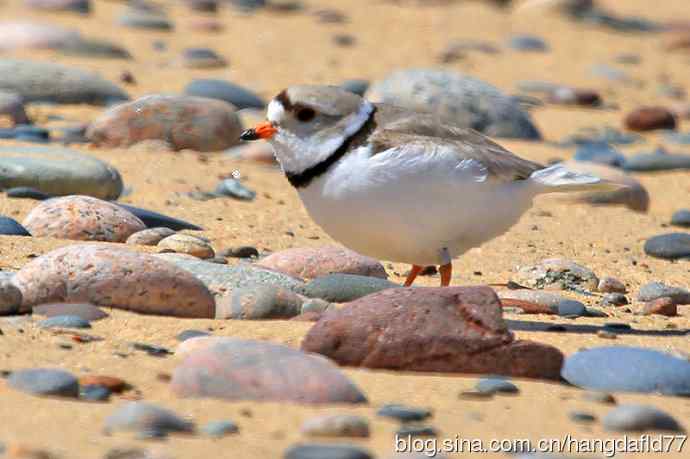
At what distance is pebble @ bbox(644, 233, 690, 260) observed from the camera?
23.8ft

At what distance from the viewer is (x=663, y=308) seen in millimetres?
5773

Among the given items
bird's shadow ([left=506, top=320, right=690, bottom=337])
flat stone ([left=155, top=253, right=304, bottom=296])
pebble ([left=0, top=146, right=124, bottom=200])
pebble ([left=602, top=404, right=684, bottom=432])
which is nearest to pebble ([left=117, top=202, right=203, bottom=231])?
pebble ([left=0, top=146, right=124, bottom=200])

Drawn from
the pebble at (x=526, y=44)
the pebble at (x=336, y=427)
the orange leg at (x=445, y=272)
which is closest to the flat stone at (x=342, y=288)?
the orange leg at (x=445, y=272)

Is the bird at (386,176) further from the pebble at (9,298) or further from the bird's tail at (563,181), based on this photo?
the pebble at (9,298)

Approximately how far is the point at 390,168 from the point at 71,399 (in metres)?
1.53

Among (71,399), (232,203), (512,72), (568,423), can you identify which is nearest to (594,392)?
(568,423)

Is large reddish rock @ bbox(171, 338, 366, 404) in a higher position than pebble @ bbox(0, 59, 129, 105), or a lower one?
higher

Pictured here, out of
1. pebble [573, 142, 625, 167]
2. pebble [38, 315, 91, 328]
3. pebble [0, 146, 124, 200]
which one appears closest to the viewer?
pebble [38, 315, 91, 328]

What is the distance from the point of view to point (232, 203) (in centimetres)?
765

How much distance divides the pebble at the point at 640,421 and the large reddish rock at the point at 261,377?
2.28 feet

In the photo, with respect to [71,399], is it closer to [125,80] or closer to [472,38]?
[125,80]

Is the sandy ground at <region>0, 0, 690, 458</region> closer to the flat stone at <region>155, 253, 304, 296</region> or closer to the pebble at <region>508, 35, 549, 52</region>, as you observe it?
the pebble at <region>508, 35, 549, 52</region>

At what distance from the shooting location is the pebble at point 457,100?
32.1ft

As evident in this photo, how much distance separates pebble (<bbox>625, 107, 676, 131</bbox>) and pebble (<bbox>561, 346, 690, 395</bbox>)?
22.2ft
